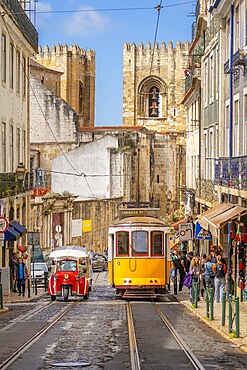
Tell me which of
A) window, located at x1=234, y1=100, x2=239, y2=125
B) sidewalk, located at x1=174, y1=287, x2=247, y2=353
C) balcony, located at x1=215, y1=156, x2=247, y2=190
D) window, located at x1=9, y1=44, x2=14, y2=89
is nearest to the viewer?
sidewalk, located at x1=174, y1=287, x2=247, y2=353

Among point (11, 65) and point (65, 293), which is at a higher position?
point (11, 65)

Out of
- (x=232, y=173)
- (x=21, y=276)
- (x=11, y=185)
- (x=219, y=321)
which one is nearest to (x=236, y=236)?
(x=232, y=173)

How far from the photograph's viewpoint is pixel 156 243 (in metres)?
28.4

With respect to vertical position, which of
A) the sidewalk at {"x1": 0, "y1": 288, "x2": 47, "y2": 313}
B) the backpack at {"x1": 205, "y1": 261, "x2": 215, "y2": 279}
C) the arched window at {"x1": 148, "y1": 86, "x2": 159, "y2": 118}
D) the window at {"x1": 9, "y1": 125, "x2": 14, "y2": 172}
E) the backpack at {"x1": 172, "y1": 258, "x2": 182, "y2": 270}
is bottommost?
the sidewalk at {"x1": 0, "y1": 288, "x2": 47, "y2": 313}

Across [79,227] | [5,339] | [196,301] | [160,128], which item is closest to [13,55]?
[196,301]

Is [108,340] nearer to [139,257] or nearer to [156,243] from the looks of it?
[139,257]

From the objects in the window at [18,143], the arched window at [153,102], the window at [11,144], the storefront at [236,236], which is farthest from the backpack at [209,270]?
the arched window at [153,102]

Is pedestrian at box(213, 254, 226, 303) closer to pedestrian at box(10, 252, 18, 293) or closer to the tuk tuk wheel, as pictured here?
the tuk tuk wheel

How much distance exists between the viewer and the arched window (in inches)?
3826

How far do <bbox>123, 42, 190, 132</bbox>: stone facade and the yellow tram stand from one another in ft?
219

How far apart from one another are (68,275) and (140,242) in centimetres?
238

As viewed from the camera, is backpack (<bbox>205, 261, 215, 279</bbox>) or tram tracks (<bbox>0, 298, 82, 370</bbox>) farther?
backpack (<bbox>205, 261, 215, 279</bbox>)

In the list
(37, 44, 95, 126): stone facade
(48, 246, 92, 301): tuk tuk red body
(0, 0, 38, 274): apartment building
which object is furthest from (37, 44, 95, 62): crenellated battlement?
(48, 246, 92, 301): tuk tuk red body

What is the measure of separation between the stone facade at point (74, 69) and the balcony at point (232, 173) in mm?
68113
